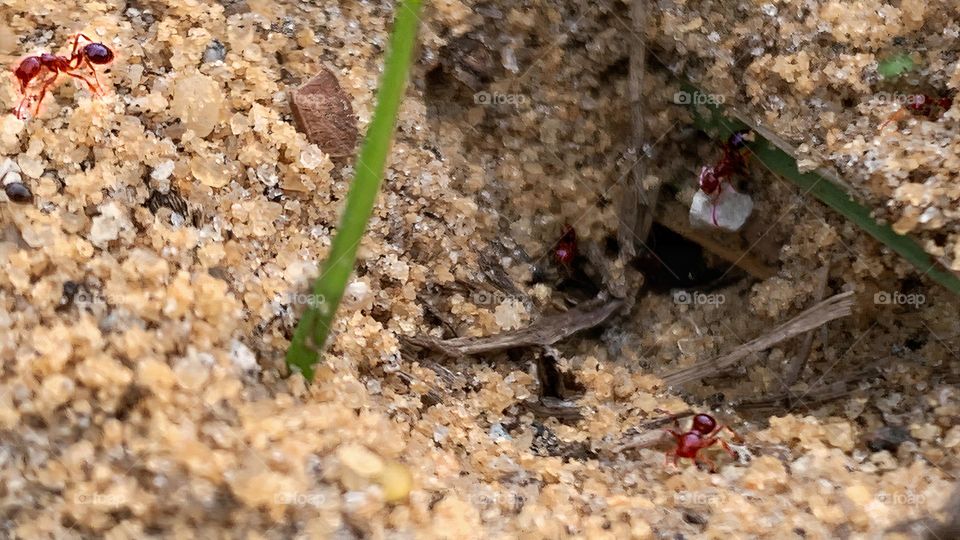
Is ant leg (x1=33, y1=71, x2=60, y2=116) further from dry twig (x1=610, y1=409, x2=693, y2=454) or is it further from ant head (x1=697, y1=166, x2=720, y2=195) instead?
ant head (x1=697, y1=166, x2=720, y2=195)

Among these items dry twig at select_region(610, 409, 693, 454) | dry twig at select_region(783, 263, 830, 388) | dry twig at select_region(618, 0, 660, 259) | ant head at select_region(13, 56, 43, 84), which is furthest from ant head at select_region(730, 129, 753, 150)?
ant head at select_region(13, 56, 43, 84)

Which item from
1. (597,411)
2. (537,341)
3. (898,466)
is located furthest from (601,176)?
(898,466)

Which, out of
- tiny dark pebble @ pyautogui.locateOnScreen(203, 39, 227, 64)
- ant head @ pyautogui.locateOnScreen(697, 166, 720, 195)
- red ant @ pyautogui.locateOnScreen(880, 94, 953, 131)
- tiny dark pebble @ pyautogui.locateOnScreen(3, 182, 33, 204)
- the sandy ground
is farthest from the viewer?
ant head @ pyautogui.locateOnScreen(697, 166, 720, 195)

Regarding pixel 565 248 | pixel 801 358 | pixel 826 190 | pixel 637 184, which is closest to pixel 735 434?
pixel 801 358

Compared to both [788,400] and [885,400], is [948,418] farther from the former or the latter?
[788,400]

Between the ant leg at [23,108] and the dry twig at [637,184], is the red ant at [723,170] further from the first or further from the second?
the ant leg at [23,108]

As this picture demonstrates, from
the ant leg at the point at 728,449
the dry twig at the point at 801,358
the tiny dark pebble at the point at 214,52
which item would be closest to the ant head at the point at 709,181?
the dry twig at the point at 801,358
